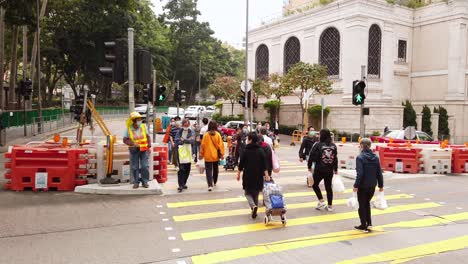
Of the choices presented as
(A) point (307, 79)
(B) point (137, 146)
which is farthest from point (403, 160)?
(A) point (307, 79)

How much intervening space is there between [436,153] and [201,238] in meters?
11.9

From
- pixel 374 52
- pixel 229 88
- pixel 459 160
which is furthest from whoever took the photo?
pixel 229 88

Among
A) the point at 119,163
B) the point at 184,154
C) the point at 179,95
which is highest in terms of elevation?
the point at 179,95

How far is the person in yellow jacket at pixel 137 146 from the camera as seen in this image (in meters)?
10.0

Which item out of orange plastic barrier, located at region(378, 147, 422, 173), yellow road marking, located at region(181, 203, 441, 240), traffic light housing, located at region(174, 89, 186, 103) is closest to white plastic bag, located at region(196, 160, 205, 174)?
yellow road marking, located at region(181, 203, 441, 240)

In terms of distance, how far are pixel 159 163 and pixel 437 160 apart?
1023cm

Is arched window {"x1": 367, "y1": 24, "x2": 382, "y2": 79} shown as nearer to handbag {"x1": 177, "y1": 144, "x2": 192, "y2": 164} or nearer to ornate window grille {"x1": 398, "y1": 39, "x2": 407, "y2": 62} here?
ornate window grille {"x1": 398, "y1": 39, "x2": 407, "y2": 62}

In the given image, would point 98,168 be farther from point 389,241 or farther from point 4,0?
point 4,0

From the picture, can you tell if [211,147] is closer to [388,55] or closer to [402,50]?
[388,55]

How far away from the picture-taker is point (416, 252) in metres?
6.49

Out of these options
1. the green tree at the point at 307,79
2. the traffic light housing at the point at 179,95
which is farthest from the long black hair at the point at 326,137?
the green tree at the point at 307,79

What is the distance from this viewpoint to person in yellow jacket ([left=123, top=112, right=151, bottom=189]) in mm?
10031

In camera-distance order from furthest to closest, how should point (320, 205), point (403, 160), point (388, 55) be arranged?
point (388, 55)
point (403, 160)
point (320, 205)

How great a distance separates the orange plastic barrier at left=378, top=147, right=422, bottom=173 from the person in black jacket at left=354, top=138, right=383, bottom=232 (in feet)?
28.8
